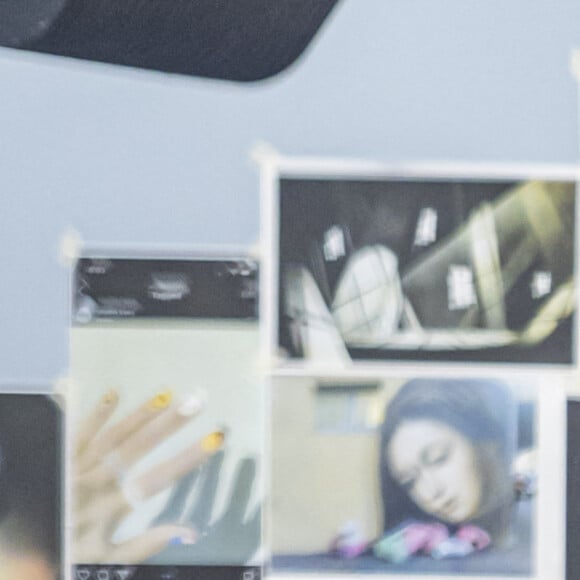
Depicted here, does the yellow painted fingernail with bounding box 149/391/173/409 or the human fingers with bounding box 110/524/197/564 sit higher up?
the yellow painted fingernail with bounding box 149/391/173/409

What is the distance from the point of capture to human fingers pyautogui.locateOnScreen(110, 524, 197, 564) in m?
0.94

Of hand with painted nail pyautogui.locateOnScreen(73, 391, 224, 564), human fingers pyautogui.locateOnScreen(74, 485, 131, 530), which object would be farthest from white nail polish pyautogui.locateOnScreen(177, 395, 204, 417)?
human fingers pyautogui.locateOnScreen(74, 485, 131, 530)

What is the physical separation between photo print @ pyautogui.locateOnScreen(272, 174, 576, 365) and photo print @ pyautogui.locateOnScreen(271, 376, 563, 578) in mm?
62

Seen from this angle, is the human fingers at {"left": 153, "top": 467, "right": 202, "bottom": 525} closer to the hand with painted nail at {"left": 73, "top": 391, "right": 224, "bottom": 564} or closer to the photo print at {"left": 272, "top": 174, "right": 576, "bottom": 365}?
the hand with painted nail at {"left": 73, "top": 391, "right": 224, "bottom": 564}

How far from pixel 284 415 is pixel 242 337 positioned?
10cm

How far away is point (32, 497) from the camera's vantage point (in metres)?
0.94

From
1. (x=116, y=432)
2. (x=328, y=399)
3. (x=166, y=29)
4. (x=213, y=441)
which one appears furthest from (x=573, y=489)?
(x=166, y=29)

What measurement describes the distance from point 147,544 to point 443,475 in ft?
1.10

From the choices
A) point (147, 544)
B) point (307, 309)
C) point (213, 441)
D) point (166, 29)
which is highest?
point (166, 29)

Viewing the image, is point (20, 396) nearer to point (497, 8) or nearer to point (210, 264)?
point (210, 264)

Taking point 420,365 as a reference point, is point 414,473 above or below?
below

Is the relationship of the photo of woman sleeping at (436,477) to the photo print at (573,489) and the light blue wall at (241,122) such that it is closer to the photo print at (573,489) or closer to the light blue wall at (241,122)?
the photo print at (573,489)

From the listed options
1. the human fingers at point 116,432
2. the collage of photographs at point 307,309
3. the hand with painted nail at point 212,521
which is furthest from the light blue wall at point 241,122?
the hand with painted nail at point 212,521

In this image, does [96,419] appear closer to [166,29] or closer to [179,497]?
[179,497]
